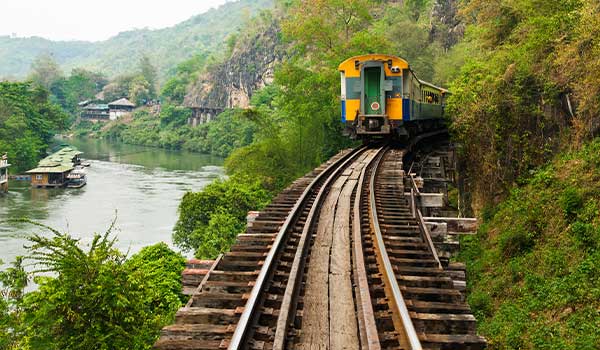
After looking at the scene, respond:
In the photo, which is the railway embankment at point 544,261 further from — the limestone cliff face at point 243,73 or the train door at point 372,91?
the limestone cliff face at point 243,73

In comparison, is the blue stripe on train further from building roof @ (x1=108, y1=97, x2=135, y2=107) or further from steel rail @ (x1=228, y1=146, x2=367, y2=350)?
building roof @ (x1=108, y1=97, x2=135, y2=107)

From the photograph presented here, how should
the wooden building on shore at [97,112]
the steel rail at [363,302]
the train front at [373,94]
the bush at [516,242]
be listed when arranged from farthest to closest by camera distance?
1. the wooden building on shore at [97,112]
2. the train front at [373,94]
3. the bush at [516,242]
4. the steel rail at [363,302]

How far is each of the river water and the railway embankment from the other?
12.5 m

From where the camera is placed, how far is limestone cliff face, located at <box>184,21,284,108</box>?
259ft

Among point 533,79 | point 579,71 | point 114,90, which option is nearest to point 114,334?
point 579,71

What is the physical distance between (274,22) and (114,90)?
45.4 meters

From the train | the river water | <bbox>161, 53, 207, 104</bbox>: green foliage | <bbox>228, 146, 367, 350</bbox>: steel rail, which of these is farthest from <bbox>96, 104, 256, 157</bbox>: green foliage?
<bbox>228, 146, 367, 350</bbox>: steel rail

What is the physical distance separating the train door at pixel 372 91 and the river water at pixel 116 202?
9.58m

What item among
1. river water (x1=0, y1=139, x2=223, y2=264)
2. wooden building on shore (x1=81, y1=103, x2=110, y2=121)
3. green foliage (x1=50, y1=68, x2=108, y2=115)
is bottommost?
river water (x1=0, y1=139, x2=223, y2=264)

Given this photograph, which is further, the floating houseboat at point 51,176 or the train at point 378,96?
the floating houseboat at point 51,176

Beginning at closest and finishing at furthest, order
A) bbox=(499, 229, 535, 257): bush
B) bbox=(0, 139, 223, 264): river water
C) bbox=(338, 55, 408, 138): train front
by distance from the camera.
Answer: bbox=(499, 229, 535, 257): bush → bbox=(338, 55, 408, 138): train front → bbox=(0, 139, 223, 264): river water

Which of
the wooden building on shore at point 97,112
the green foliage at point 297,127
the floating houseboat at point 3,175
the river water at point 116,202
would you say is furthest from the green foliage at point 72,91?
the green foliage at point 297,127

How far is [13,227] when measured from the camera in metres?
26.7

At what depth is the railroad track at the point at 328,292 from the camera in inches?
155
